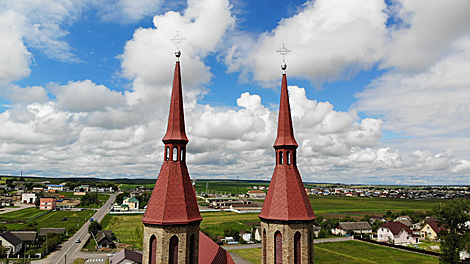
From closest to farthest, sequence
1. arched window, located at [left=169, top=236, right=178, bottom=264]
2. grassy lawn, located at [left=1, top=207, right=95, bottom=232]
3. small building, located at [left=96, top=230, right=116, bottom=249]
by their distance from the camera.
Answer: arched window, located at [left=169, top=236, right=178, bottom=264]
small building, located at [left=96, top=230, right=116, bottom=249]
grassy lawn, located at [left=1, top=207, right=95, bottom=232]

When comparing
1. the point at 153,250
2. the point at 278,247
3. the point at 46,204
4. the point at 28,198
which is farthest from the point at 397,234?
the point at 28,198

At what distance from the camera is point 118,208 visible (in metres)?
132

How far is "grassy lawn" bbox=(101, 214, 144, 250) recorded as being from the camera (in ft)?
224

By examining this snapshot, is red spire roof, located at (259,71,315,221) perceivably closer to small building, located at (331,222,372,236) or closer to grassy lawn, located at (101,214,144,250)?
grassy lawn, located at (101,214,144,250)

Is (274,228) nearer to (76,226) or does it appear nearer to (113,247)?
(113,247)

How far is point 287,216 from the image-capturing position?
18.9 m

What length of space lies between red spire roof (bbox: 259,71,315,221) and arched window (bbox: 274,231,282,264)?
124 centimetres

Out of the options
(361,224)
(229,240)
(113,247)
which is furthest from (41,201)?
(361,224)

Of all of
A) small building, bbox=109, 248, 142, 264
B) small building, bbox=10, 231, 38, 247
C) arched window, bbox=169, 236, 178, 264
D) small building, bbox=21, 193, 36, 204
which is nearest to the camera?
arched window, bbox=169, 236, 178, 264

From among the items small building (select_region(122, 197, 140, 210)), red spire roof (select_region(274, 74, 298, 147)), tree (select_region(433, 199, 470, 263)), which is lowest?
small building (select_region(122, 197, 140, 210))

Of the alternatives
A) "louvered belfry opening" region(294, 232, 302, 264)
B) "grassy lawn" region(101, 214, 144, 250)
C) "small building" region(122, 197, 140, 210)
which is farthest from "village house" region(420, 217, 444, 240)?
"small building" region(122, 197, 140, 210)

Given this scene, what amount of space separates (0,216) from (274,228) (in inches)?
4896

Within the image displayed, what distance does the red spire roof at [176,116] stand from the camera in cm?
1914

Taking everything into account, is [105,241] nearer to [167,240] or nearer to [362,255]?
[362,255]
